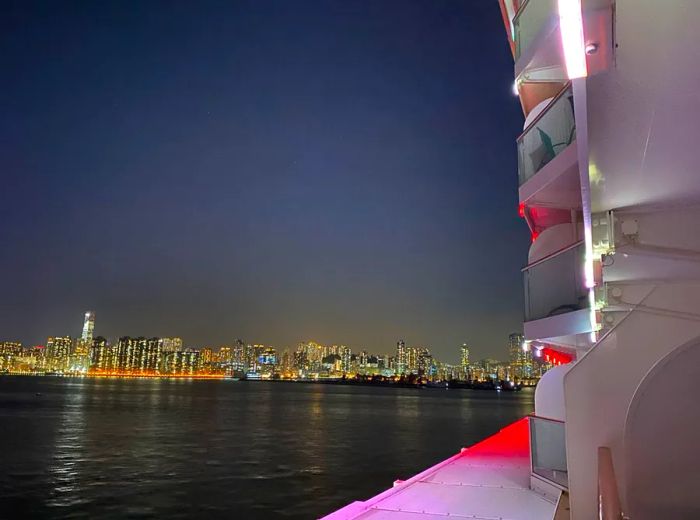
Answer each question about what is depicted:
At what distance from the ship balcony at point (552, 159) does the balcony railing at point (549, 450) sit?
3275 mm

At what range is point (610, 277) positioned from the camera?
5.86 m

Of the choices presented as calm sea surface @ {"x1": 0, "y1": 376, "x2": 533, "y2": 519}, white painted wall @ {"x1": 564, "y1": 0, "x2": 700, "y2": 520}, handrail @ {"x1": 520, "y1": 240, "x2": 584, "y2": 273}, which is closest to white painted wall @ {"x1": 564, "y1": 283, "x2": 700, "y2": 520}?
white painted wall @ {"x1": 564, "y1": 0, "x2": 700, "y2": 520}

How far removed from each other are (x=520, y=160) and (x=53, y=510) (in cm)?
1785

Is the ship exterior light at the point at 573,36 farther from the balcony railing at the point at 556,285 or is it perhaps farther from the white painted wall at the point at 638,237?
the balcony railing at the point at 556,285

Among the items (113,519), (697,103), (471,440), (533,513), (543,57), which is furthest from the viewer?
(471,440)

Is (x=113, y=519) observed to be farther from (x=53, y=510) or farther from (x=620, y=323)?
(x=620, y=323)

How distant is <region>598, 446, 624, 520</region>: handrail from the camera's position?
400cm

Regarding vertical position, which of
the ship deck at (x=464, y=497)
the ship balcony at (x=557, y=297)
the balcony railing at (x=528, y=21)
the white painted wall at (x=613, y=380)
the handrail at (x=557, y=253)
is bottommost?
the ship deck at (x=464, y=497)

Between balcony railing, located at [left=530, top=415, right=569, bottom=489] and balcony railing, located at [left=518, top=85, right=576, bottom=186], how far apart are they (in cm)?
379

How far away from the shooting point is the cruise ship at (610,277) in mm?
2622

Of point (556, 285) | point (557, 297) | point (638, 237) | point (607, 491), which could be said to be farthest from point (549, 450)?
point (638, 237)

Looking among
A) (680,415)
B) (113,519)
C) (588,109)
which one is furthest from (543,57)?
(113,519)

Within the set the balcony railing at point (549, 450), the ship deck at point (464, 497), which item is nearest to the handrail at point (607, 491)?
the ship deck at point (464, 497)

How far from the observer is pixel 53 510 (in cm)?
1775
